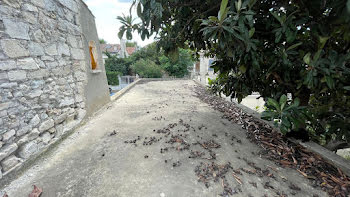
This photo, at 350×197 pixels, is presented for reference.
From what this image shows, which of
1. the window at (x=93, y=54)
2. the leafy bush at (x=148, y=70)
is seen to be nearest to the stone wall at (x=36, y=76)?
the window at (x=93, y=54)

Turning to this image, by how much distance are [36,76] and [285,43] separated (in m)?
3.15

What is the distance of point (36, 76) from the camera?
6.74 ft

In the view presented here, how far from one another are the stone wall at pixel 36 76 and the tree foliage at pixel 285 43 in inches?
47.4

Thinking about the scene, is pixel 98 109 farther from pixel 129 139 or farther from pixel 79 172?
pixel 79 172

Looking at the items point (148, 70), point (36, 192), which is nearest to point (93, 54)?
point (36, 192)

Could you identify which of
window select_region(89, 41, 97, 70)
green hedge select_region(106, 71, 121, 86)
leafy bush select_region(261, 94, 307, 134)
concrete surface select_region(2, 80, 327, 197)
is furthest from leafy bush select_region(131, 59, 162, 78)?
leafy bush select_region(261, 94, 307, 134)

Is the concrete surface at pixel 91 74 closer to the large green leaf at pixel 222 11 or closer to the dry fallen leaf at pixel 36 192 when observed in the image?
the dry fallen leaf at pixel 36 192

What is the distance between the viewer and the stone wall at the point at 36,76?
1666mm

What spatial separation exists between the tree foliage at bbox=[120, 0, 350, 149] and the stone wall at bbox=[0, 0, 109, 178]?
1204 millimetres

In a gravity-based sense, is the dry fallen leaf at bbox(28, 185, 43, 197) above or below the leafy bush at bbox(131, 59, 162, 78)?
below

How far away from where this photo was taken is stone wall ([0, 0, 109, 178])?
167cm

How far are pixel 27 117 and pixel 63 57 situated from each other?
119cm

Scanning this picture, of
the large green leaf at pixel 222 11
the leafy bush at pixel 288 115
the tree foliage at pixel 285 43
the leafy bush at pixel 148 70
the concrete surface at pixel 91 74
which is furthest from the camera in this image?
the leafy bush at pixel 148 70

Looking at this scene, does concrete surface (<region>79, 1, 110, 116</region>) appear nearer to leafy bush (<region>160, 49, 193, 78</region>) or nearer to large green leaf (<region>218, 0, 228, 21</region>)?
large green leaf (<region>218, 0, 228, 21</region>)
